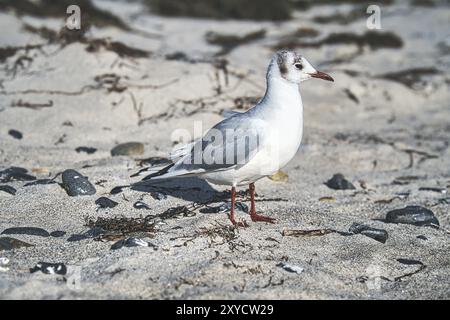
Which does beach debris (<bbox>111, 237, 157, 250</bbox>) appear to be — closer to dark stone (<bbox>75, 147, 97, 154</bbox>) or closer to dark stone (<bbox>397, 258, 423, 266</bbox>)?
dark stone (<bbox>397, 258, 423, 266</bbox>)

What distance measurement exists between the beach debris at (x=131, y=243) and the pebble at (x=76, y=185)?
1.07 m

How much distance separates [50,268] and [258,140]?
153 cm

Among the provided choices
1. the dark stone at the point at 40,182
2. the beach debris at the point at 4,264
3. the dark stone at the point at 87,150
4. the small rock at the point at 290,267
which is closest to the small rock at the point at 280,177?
the dark stone at the point at 87,150

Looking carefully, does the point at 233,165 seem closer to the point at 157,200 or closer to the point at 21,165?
the point at 157,200

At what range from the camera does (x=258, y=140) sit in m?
4.29

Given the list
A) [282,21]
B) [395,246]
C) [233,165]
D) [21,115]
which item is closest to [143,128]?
[21,115]

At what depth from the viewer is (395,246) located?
4375 mm

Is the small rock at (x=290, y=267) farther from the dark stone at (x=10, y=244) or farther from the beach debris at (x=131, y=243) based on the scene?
the dark stone at (x=10, y=244)

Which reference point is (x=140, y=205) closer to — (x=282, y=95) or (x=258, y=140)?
(x=258, y=140)

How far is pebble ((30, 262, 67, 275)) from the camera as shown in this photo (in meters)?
3.62

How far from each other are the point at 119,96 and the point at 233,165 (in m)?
3.27

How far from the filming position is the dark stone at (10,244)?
156 inches

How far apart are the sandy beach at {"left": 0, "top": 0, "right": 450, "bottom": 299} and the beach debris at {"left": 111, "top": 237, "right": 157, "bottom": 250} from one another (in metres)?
0.01

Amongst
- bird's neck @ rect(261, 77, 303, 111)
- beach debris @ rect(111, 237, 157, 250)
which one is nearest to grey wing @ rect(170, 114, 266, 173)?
bird's neck @ rect(261, 77, 303, 111)
